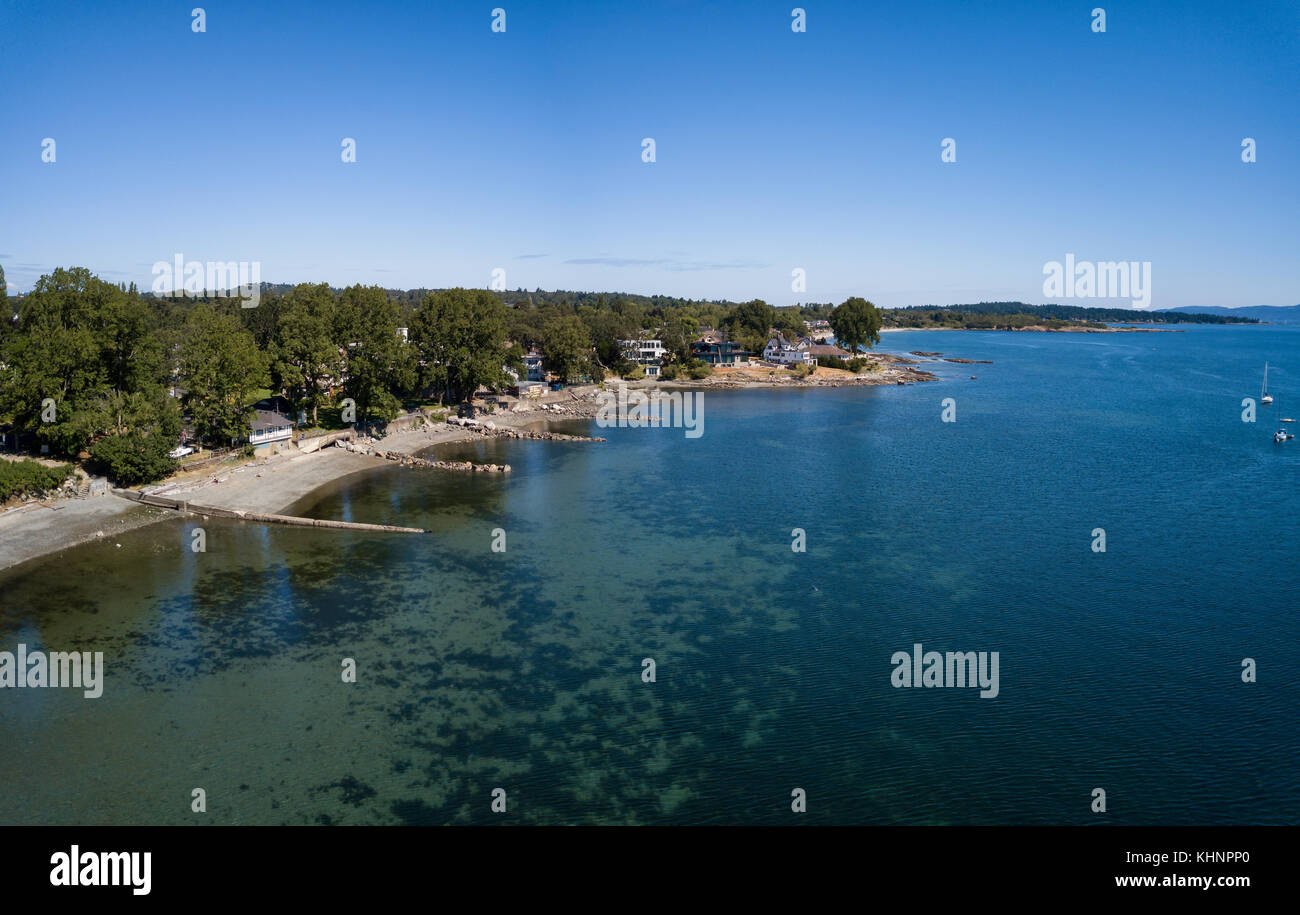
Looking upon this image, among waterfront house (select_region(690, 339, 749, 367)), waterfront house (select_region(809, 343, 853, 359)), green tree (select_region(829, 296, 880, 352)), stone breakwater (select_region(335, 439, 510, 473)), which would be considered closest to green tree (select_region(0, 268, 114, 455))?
stone breakwater (select_region(335, 439, 510, 473))

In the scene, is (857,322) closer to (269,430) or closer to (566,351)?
Result: (566,351)

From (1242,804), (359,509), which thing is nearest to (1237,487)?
(1242,804)

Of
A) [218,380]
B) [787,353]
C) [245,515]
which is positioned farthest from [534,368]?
[245,515]

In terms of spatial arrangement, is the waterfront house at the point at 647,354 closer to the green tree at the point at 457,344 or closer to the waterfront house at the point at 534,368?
the waterfront house at the point at 534,368

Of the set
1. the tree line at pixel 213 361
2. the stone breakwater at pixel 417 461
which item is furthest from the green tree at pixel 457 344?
the stone breakwater at pixel 417 461

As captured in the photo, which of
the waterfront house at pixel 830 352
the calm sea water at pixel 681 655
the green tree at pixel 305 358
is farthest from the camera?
the waterfront house at pixel 830 352

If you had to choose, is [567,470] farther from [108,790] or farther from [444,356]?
[108,790]
